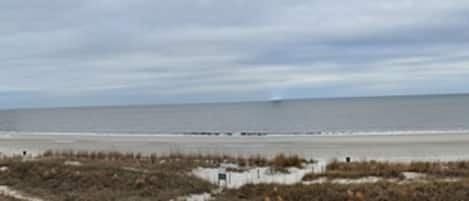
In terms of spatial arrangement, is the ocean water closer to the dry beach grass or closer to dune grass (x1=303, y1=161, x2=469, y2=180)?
dune grass (x1=303, y1=161, x2=469, y2=180)

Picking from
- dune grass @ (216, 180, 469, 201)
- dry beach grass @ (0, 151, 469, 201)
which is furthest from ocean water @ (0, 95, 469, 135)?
dune grass @ (216, 180, 469, 201)

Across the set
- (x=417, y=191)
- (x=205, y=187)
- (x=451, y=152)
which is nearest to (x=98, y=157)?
(x=205, y=187)

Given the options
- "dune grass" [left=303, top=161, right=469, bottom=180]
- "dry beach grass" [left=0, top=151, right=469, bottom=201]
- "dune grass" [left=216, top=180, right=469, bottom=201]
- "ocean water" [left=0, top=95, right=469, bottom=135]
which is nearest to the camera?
"dune grass" [left=216, top=180, right=469, bottom=201]

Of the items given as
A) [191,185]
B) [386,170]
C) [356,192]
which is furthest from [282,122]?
[356,192]

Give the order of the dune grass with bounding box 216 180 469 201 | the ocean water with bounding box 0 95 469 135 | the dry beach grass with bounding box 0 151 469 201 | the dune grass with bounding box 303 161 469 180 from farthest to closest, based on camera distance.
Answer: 1. the ocean water with bounding box 0 95 469 135
2. the dune grass with bounding box 303 161 469 180
3. the dry beach grass with bounding box 0 151 469 201
4. the dune grass with bounding box 216 180 469 201

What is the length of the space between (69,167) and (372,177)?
8.08 meters

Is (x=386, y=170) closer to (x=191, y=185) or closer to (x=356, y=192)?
(x=356, y=192)

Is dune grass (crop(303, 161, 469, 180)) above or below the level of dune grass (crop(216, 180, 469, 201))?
below

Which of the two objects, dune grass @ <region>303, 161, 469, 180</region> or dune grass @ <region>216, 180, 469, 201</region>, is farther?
dune grass @ <region>303, 161, 469, 180</region>

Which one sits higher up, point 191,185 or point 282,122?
point 191,185

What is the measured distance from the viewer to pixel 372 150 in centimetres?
2416

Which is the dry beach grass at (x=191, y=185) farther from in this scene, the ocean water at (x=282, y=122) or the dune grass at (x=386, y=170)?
the ocean water at (x=282, y=122)

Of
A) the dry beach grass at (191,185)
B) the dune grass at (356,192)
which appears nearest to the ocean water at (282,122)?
the dry beach grass at (191,185)

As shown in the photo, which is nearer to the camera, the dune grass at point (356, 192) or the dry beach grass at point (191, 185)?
the dune grass at point (356, 192)
